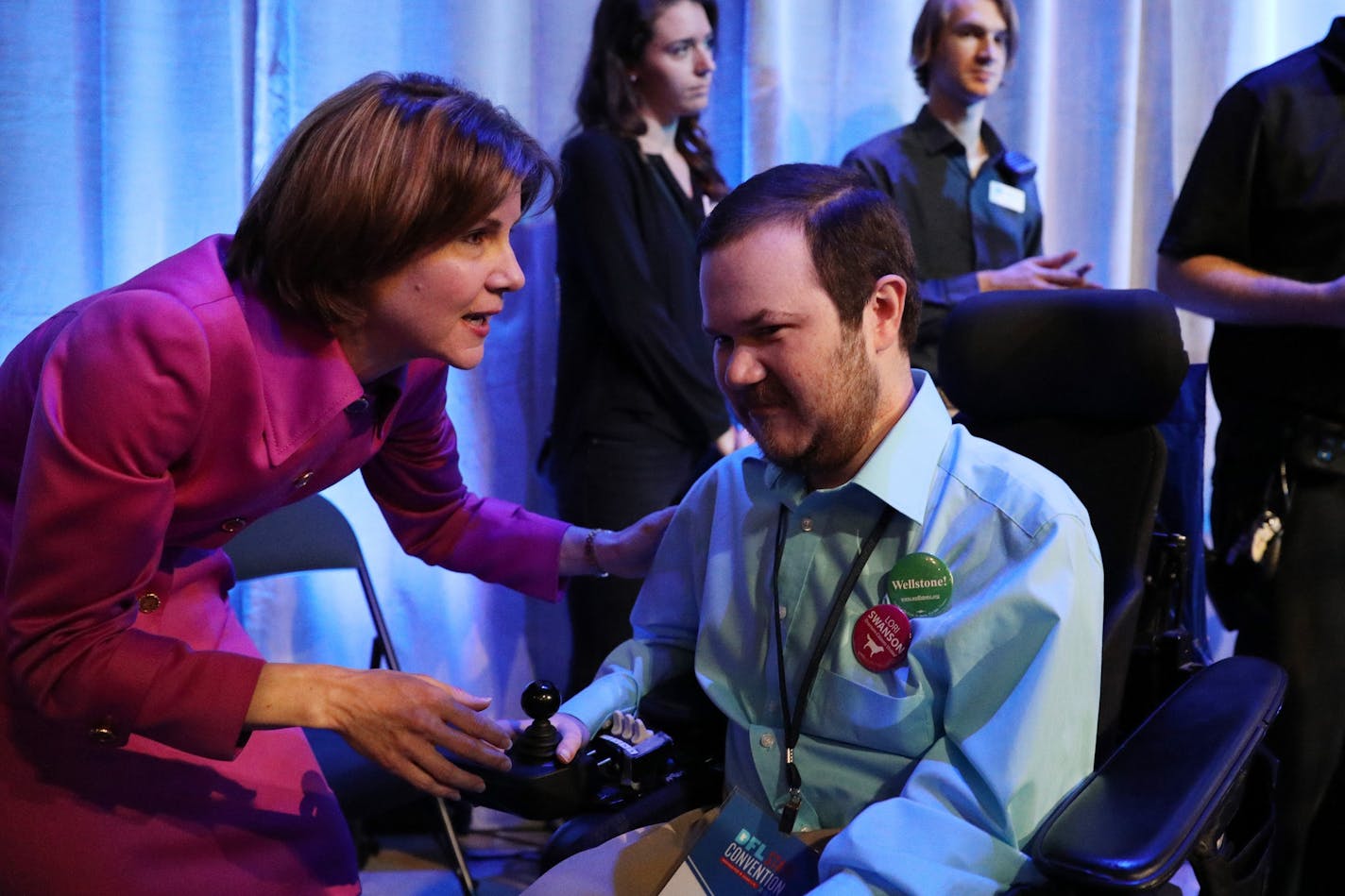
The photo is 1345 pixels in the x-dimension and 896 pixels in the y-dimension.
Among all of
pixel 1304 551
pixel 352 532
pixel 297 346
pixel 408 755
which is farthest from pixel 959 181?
pixel 408 755

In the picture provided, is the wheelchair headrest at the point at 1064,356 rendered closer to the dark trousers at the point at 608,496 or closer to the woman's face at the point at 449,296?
the woman's face at the point at 449,296

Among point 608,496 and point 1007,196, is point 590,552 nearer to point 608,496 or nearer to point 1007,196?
point 608,496

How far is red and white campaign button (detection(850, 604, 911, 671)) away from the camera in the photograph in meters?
1.46

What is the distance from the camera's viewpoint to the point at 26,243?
9.38ft

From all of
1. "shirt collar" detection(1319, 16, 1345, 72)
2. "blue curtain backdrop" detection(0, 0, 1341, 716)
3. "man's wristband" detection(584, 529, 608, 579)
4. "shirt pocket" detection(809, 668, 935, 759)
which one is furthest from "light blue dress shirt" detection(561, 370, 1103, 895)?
"blue curtain backdrop" detection(0, 0, 1341, 716)

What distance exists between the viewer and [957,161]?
3211 mm

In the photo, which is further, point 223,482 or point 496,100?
point 496,100

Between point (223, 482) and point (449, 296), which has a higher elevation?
point (449, 296)

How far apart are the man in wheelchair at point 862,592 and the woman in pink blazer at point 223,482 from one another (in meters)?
0.34

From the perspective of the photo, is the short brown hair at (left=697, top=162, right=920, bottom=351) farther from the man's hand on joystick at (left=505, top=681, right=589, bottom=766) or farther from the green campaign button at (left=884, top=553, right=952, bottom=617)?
the man's hand on joystick at (left=505, top=681, right=589, bottom=766)

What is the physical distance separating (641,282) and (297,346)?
143 cm

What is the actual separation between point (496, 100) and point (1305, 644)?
231 centimetres

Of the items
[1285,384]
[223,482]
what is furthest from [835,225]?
[1285,384]

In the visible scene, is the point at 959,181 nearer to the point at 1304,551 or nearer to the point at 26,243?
the point at 1304,551
